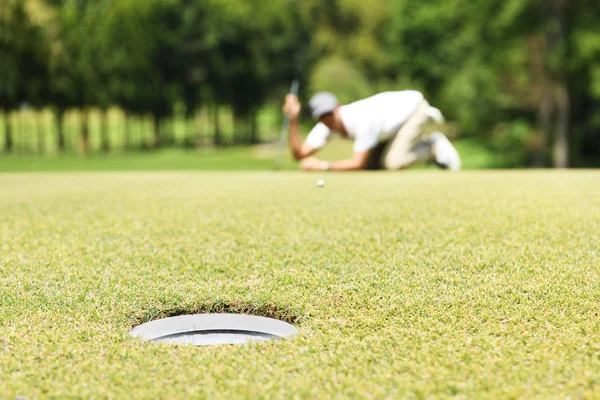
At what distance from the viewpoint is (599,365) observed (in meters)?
3.28

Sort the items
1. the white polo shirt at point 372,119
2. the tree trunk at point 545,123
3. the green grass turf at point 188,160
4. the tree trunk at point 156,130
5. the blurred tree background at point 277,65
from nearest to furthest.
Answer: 1. the white polo shirt at point 372,119
2. the blurred tree background at point 277,65
3. the tree trunk at point 545,123
4. the green grass turf at point 188,160
5. the tree trunk at point 156,130

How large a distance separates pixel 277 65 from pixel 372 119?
45610mm

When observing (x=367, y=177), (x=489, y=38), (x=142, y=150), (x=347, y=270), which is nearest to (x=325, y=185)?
(x=367, y=177)

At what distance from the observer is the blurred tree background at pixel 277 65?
28.0 m

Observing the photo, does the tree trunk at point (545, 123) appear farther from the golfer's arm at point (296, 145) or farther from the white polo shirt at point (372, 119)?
the golfer's arm at point (296, 145)

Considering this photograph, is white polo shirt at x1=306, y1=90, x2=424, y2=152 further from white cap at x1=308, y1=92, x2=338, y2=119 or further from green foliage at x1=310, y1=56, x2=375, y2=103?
green foliage at x1=310, y1=56, x2=375, y2=103

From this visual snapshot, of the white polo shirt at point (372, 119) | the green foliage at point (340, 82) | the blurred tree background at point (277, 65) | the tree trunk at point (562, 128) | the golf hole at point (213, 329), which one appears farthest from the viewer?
the green foliage at point (340, 82)

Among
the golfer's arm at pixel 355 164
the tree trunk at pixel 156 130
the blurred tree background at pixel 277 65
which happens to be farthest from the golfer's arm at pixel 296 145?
the tree trunk at pixel 156 130

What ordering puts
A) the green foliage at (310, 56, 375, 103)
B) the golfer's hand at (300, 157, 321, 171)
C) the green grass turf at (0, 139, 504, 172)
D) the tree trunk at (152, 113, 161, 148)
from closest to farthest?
the golfer's hand at (300, 157, 321, 171) < the green grass turf at (0, 139, 504, 172) < the tree trunk at (152, 113, 161, 148) < the green foliage at (310, 56, 375, 103)

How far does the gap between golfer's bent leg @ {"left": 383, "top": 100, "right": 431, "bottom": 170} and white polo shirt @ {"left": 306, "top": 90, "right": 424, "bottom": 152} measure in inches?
4.5

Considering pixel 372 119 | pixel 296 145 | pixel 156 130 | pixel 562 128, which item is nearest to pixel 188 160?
pixel 156 130

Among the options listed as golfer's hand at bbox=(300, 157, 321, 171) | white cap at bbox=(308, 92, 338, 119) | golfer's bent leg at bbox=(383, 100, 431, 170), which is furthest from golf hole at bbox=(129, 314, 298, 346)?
golfer's hand at bbox=(300, 157, 321, 171)

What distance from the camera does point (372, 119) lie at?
36.0ft

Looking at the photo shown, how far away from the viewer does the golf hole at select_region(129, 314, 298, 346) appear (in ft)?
13.1
